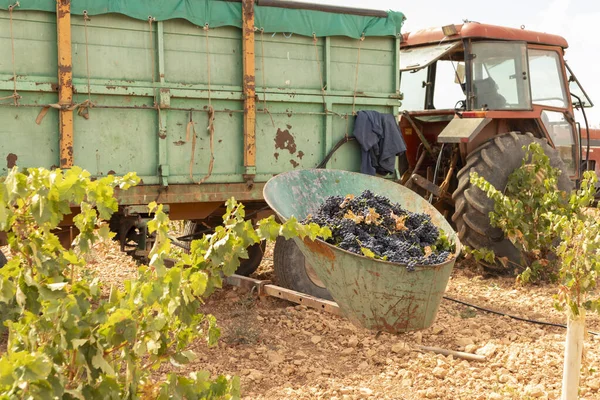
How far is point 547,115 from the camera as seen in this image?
26.1 feet

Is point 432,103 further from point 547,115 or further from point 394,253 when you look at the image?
point 394,253

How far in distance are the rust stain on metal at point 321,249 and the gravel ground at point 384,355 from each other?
703mm

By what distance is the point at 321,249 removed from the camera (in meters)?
4.41

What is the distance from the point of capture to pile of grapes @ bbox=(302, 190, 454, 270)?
4438 millimetres

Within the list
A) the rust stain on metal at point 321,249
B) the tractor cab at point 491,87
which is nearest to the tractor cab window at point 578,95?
the tractor cab at point 491,87

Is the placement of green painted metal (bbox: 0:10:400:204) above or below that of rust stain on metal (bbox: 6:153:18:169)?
above

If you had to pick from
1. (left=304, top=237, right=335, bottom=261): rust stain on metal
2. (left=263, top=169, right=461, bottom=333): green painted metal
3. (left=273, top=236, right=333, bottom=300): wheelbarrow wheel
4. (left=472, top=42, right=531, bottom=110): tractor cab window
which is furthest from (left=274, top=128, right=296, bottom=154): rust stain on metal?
(left=472, top=42, right=531, bottom=110): tractor cab window

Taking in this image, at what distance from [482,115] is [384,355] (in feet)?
10.9

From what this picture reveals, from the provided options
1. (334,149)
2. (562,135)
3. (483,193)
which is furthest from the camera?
(562,135)

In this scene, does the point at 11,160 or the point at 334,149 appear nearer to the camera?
the point at 11,160

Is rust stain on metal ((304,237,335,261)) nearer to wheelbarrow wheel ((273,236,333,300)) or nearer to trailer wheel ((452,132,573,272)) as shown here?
wheelbarrow wheel ((273,236,333,300))

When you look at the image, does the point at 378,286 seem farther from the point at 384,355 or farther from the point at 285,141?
the point at 285,141

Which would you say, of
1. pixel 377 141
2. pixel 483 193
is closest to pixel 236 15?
pixel 377 141

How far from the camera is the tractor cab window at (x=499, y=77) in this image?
7.55m
